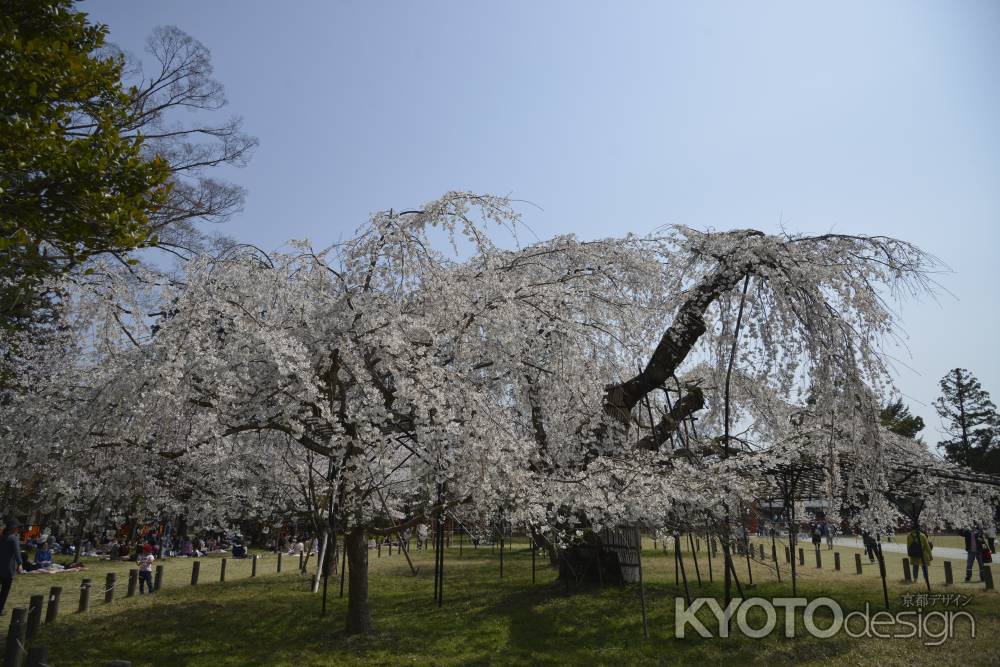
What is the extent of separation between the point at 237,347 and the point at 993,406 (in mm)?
55037

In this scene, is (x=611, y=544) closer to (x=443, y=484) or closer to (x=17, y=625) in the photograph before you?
(x=443, y=484)

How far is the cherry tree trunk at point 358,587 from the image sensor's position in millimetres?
8570

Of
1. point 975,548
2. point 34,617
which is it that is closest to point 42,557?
point 34,617

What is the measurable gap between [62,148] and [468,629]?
8.17 meters

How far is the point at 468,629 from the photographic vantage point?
9.05 metres

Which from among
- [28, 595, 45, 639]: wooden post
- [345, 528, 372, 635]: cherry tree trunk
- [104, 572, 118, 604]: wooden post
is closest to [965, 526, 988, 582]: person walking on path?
[345, 528, 372, 635]: cherry tree trunk

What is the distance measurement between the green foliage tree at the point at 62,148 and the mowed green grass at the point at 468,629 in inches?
221

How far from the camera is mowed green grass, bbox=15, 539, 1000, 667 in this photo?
7309mm

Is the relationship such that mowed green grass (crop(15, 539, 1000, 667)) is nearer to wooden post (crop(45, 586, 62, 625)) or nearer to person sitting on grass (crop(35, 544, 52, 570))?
wooden post (crop(45, 586, 62, 625))

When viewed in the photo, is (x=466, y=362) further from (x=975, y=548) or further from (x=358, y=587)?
(x=975, y=548)

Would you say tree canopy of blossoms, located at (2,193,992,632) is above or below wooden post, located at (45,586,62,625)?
above


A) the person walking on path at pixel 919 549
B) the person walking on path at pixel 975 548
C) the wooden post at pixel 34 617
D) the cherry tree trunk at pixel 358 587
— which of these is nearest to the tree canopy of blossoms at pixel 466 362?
the cherry tree trunk at pixel 358 587

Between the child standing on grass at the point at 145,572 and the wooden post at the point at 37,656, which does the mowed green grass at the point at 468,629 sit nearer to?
the child standing on grass at the point at 145,572

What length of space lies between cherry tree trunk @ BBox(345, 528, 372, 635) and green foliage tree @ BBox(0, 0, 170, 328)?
5.23 metres
